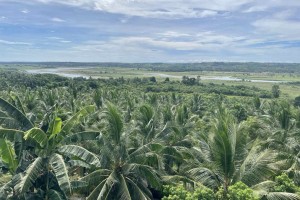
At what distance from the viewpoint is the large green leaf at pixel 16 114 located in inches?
613

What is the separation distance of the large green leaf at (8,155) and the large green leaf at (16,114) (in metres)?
1.35

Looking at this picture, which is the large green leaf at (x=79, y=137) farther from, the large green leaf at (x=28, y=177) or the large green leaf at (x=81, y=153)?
the large green leaf at (x=28, y=177)

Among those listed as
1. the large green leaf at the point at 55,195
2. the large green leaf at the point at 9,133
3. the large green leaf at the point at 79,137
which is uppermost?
the large green leaf at the point at 9,133

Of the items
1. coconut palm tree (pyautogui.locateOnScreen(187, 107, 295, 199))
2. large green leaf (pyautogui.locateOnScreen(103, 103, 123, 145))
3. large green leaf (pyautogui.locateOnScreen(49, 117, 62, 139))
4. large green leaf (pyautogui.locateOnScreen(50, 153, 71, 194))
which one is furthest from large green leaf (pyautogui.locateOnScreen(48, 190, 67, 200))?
coconut palm tree (pyautogui.locateOnScreen(187, 107, 295, 199))

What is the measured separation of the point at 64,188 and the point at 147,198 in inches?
184

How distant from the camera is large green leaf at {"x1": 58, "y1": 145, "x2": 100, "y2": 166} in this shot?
14633 millimetres

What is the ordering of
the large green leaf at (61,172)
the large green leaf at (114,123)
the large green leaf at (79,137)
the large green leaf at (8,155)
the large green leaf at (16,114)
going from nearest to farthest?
1. the large green leaf at (61,172)
2. the large green leaf at (8,155)
3. the large green leaf at (16,114)
4. the large green leaf at (79,137)
5. the large green leaf at (114,123)

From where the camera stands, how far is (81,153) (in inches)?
580

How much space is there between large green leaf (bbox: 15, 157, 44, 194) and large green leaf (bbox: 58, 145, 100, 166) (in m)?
1.04

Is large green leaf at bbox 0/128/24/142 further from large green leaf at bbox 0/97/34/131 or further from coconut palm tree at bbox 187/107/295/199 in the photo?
coconut palm tree at bbox 187/107/295/199

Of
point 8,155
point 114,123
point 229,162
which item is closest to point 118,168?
point 114,123

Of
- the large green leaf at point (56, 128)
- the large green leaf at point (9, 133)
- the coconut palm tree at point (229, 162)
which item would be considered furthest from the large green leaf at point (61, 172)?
the coconut palm tree at point (229, 162)

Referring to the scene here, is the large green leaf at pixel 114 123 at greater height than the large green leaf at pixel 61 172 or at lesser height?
greater

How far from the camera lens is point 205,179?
16594 millimetres
